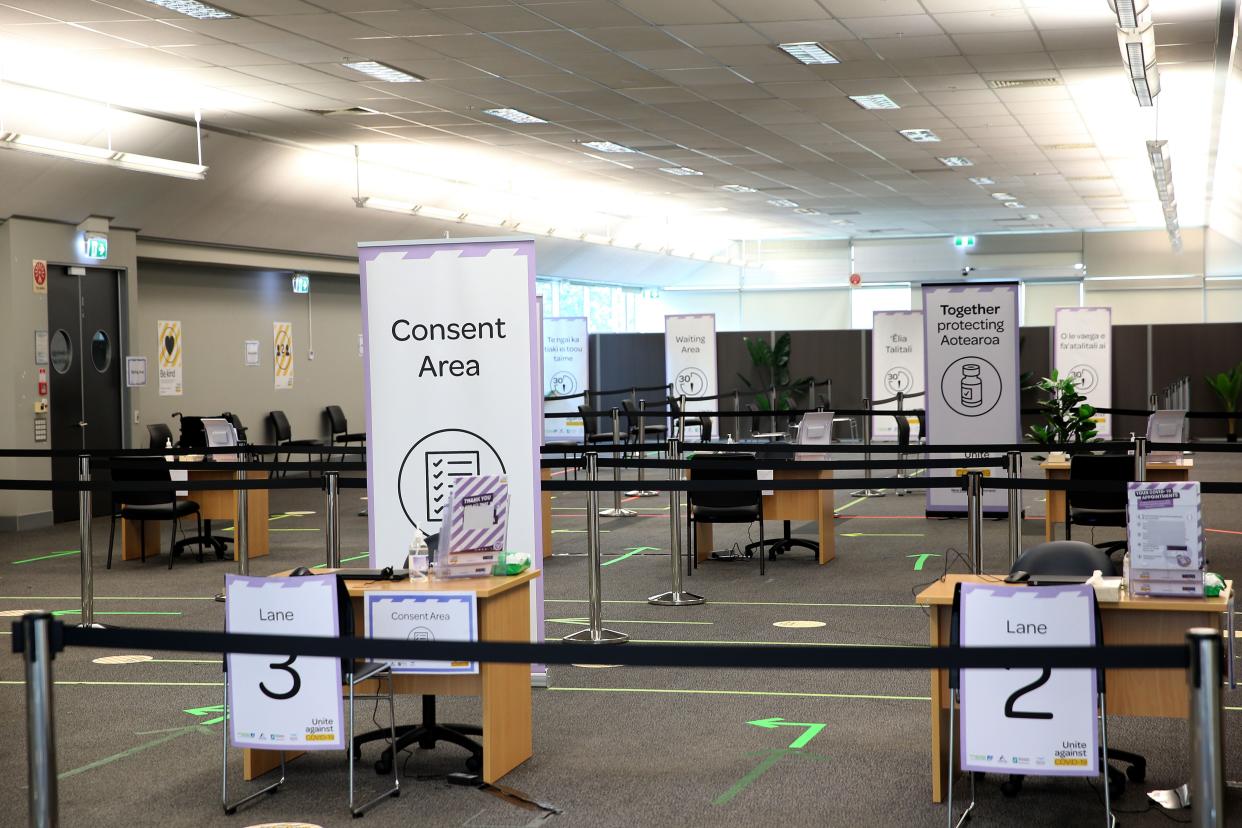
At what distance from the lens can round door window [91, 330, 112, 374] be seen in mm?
14414

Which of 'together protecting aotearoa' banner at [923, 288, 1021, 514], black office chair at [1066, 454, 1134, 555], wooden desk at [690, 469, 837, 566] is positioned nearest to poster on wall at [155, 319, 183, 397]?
wooden desk at [690, 469, 837, 566]

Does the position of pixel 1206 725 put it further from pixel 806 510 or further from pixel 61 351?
pixel 61 351

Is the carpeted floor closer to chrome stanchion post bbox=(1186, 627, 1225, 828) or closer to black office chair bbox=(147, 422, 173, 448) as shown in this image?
chrome stanchion post bbox=(1186, 627, 1225, 828)

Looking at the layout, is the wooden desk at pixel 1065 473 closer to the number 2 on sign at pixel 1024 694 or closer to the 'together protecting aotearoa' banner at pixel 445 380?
the 'together protecting aotearoa' banner at pixel 445 380

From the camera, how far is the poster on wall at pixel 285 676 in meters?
4.49

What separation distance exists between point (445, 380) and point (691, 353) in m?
13.7

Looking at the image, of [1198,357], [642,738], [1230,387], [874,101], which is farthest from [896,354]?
[642,738]

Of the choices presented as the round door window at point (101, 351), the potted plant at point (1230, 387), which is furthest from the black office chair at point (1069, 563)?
the potted plant at point (1230, 387)

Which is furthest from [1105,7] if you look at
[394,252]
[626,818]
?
[626,818]

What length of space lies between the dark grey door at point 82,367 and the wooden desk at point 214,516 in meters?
2.87

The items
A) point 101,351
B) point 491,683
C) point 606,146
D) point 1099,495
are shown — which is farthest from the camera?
point 606,146

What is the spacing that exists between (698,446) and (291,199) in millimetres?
7003

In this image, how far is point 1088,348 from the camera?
19.4m

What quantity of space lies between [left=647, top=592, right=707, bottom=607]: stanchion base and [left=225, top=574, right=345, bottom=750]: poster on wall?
13.8 ft
